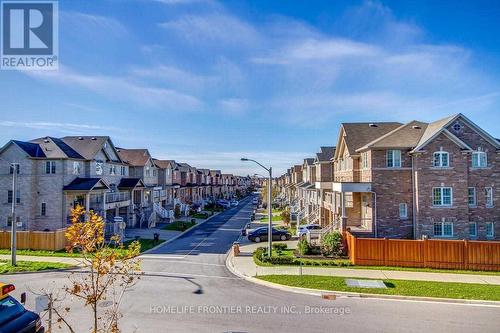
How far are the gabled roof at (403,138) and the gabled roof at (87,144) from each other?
2723 cm

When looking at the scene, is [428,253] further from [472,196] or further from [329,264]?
[472,196]

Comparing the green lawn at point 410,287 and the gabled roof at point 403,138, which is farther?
the gabled roof at point 403,138

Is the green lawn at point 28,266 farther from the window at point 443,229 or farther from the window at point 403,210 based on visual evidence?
the window at point 443,229

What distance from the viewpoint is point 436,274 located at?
18641 millimetres

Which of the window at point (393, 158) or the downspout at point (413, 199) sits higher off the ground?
the window at point (393, 158)

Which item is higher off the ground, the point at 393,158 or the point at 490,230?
the point at 393,158

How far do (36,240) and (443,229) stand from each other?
107 feet

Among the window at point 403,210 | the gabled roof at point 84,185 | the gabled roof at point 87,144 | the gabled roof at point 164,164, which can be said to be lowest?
the window at point 403,210

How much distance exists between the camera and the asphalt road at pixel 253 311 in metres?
11.4

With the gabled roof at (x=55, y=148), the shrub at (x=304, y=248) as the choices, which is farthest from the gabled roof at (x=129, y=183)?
the shrub at (x=304, y=248)

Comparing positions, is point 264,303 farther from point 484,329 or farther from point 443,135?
point 443,135

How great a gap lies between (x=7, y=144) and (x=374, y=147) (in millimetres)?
33345

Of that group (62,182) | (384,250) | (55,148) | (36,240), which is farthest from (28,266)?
(384,250)

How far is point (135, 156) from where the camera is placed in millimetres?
44344
